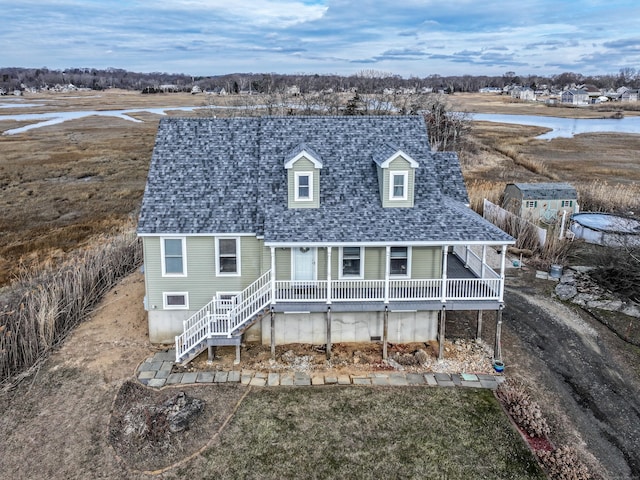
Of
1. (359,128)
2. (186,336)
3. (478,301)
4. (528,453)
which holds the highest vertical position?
(359,128)

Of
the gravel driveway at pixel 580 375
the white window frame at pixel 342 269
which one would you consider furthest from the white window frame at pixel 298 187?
the gravel driveway at pixel 580 375

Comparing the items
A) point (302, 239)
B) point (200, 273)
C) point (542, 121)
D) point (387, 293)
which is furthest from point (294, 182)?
point (542, 121)

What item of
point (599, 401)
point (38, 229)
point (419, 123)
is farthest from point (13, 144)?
point (599, 401)

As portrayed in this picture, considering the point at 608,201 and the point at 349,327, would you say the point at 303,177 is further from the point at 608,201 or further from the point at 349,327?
the point at 608,201

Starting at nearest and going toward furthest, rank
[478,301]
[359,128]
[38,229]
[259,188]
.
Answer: [478,301], [259,188], [359,128], [38,229]

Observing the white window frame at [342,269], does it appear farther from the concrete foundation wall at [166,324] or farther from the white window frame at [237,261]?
the concrete foundation wall at [166,324]

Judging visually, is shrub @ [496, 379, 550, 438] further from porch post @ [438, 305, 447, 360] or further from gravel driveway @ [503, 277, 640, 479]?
porch post @ [438, 305, 447, 360]

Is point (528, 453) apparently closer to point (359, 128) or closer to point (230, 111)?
point (359, 128)
